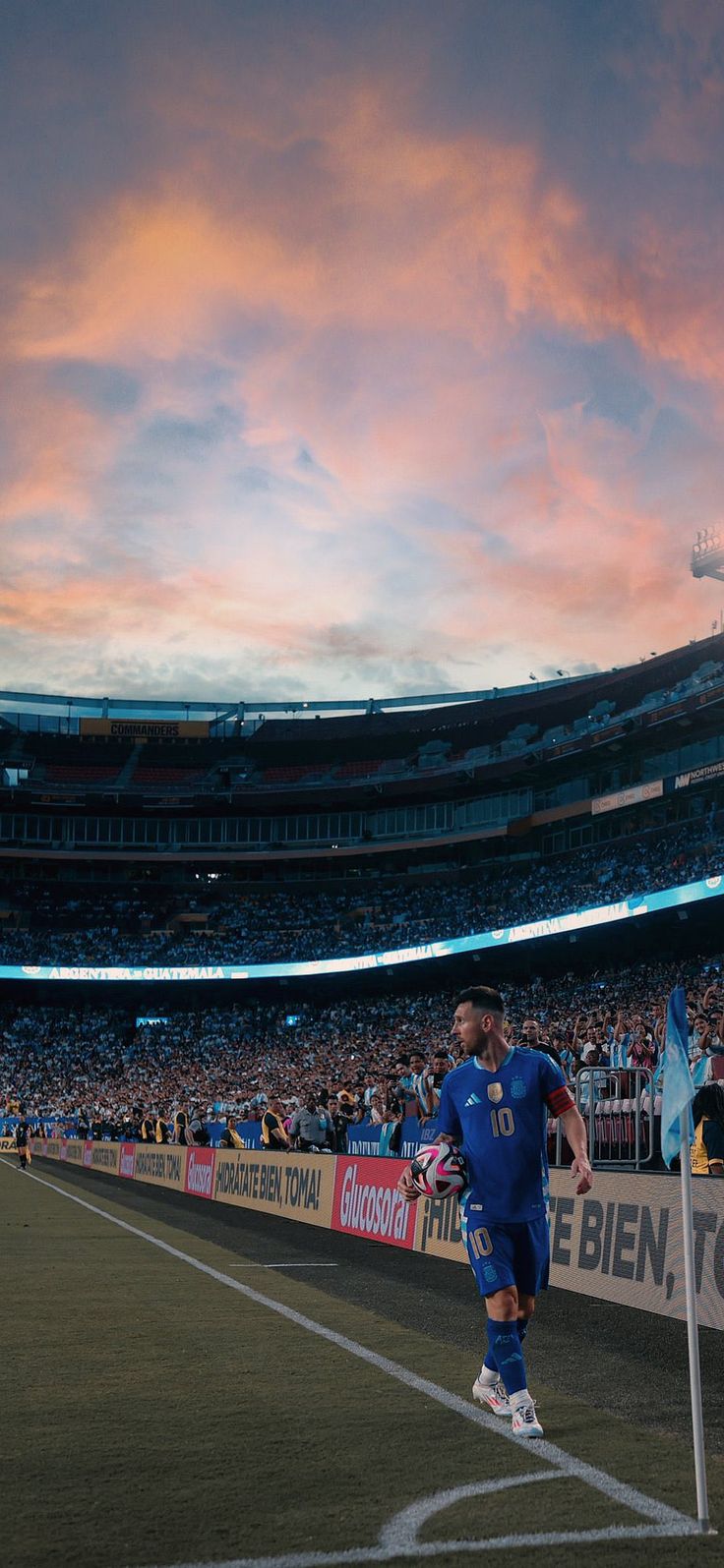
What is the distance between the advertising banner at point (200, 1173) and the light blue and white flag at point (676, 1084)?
71.0ft

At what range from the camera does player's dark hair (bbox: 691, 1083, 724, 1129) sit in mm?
13336

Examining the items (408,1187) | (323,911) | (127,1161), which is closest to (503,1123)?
(408,1187)

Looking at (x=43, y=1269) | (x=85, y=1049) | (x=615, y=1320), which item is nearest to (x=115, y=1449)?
(x=615, y=1320)

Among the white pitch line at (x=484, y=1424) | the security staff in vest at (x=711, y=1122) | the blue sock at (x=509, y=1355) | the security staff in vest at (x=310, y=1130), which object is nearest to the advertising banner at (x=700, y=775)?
the security staff in vest at (x=310, y=1130)

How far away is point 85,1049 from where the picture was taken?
67312mm

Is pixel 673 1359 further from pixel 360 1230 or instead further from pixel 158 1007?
pixel 158 1007

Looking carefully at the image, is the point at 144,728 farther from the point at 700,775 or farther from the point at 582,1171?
the point at 582,1171

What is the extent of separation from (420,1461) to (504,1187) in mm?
1262

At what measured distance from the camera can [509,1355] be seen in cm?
605

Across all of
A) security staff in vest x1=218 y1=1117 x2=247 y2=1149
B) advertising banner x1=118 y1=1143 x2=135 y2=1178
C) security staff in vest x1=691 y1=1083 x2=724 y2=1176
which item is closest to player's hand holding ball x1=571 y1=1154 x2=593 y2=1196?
security staff in vest x1=691 y1=1083 x2=724 y2=1176

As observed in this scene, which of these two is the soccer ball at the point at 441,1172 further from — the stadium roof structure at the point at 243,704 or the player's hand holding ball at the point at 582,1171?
the stadium roof structure at the point at 243,704

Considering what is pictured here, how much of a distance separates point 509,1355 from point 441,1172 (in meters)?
0.87

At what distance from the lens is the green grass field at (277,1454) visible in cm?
445

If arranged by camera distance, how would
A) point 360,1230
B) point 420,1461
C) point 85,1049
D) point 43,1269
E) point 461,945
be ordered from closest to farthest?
point 420,1461 < point 43,1269 < point 360,1230 < point 461,945 < point 85,1049
